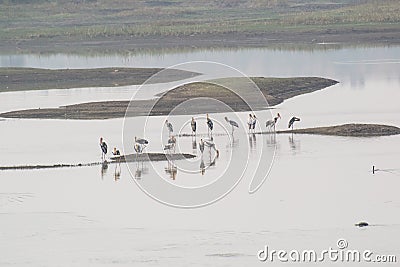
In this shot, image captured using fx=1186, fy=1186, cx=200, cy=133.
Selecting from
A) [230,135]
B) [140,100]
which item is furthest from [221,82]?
[230,135]

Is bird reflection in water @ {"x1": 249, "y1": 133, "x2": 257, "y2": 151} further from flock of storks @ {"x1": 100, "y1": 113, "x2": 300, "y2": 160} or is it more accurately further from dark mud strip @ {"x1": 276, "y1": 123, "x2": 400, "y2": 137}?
dark mud strip @ {"x1": 276, "y1": 123, "x2": 400, "y2": 137}

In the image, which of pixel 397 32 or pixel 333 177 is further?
pixel 397 32

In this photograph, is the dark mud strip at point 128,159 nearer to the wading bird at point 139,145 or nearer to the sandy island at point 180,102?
the wading bird at point 139,145

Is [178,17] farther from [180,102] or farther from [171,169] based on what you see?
[171,169]

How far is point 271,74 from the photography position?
53.9 m

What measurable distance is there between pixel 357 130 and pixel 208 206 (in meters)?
10.4

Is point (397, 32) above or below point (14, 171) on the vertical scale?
above

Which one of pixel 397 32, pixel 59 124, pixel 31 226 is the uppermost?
pixel 397 32

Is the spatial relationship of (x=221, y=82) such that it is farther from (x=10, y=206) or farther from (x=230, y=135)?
(x=10, y=206)

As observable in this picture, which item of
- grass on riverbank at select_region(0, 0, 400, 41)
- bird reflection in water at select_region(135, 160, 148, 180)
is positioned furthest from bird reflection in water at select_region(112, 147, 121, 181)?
grass on riverbank at select_region(0, 0, 400, 41)

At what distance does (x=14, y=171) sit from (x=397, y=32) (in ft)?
150

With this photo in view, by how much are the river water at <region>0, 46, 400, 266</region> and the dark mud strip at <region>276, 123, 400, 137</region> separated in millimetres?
612

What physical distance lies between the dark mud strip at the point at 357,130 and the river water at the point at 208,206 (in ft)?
2.01

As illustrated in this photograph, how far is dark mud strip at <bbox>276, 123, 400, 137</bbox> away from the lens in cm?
3484
